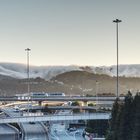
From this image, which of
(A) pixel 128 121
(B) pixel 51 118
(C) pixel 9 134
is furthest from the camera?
(C) pixel 9 134

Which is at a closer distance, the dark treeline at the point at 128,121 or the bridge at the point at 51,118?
the dark treeline at the point at 128,121

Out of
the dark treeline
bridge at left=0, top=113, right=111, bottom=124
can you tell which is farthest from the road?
the dark treeline

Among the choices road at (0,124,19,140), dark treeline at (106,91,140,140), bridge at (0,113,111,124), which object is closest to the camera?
dark treeline at (106,91,140,140)

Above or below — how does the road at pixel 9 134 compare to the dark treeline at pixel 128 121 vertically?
below

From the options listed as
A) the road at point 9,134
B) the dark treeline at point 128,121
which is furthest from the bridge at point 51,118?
Answer: the dark treeline at point 128,121

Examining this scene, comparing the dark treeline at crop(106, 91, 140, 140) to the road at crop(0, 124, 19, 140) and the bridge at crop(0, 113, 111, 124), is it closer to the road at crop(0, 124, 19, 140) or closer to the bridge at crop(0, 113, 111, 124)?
the bridge at crop(0, 113, 111, 124)

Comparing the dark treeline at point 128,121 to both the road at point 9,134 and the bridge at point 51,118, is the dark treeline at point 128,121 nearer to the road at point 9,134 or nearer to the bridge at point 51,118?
the bridge at point 51,118

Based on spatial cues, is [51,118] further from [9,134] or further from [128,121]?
[128,121]

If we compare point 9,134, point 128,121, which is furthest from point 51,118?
point 128,121
